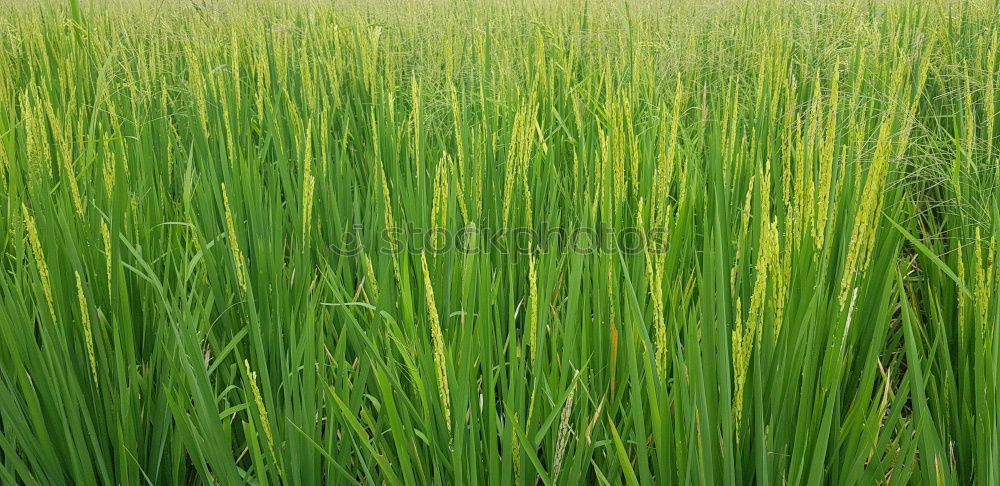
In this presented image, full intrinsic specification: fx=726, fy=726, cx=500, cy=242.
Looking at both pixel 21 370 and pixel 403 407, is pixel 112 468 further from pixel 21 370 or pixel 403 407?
pixel 403 407

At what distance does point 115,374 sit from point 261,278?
0.23 meters

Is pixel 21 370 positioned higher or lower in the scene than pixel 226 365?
higher

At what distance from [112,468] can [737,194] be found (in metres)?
1.09

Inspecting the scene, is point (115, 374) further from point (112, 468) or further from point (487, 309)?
point (487, 309)

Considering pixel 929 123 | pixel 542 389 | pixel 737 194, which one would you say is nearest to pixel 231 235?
pixel 542 389

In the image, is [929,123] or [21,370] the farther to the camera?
[929,123]

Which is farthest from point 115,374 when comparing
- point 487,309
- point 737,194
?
point 737,194

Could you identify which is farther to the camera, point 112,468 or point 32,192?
point 32,192

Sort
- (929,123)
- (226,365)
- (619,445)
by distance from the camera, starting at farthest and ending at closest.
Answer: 1. (929,123)
2. (226,365)
3. (619,445)

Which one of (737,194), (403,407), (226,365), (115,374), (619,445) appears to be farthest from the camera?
(737,194)

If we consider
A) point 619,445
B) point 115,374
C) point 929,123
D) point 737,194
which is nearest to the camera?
point 619,445

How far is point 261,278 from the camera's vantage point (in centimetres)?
109

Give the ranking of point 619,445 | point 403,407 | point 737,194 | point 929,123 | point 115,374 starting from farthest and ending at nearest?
point 929,123 < point 737,194 < point 115,374 < point 403,407 < point 619,445

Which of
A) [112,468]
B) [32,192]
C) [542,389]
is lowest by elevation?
[112,468]
